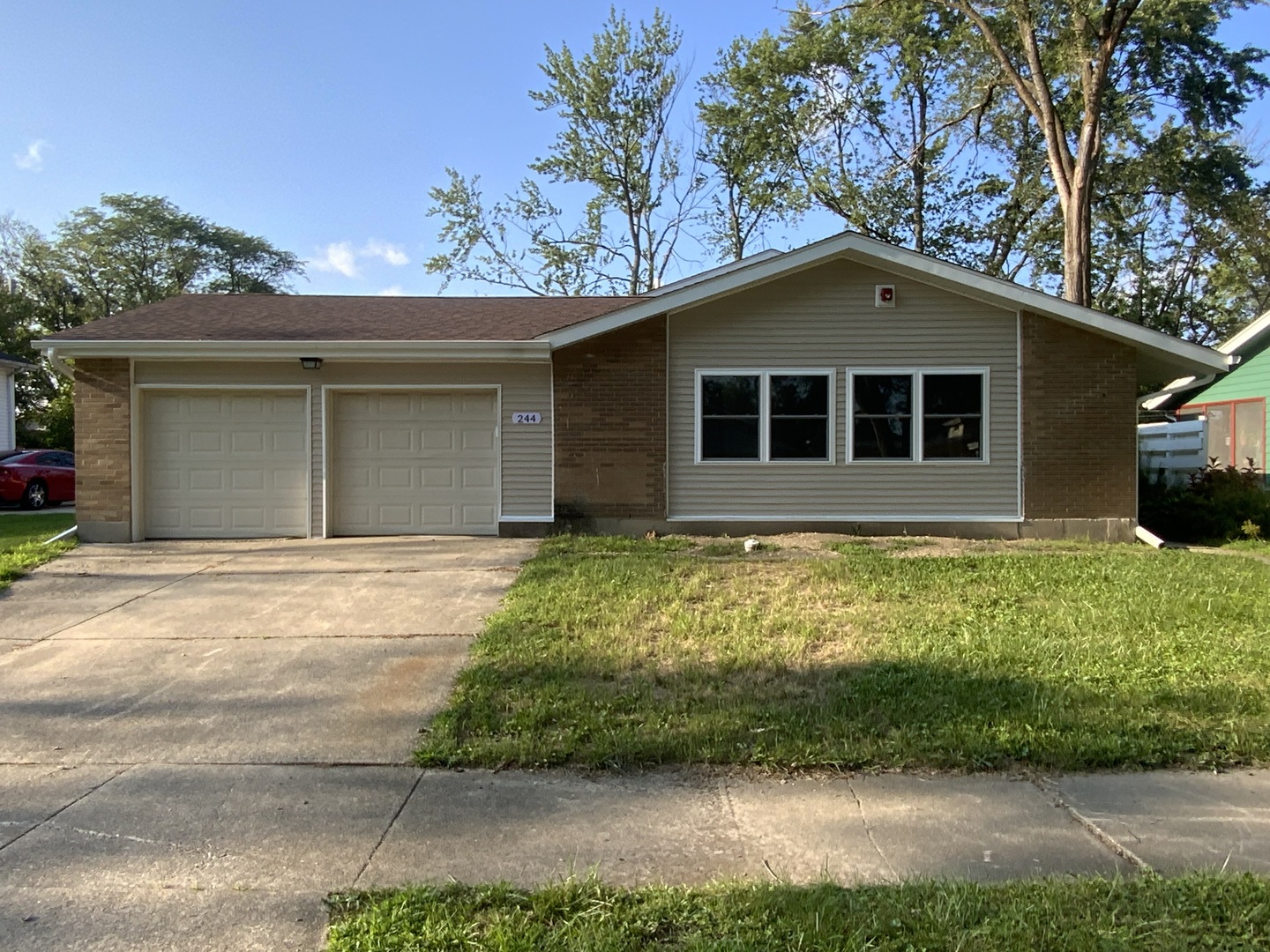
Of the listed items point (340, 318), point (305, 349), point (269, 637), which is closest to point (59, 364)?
point (305, 349)

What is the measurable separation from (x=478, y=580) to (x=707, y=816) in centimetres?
552

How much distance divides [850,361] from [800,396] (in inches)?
32.9

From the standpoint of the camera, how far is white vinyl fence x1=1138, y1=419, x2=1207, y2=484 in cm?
1803

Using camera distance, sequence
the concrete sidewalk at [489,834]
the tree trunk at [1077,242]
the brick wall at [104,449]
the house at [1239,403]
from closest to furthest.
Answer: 1. the concrete sidewalk at [489,834]
2. the brick wall at [104,449]
3. the house at [1239,403]
4. the tree trunk at [1077,242]

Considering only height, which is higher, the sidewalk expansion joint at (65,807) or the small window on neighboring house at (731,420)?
the small window on neighboring house at (731,420)

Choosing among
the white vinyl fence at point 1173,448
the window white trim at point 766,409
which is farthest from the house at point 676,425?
the white vinyl fence at point 1173,448

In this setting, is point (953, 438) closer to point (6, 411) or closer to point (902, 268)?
point (902, 268)

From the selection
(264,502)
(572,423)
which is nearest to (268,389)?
(264,502)

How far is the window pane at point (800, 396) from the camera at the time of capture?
12.2 meters

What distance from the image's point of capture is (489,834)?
391 centimetres

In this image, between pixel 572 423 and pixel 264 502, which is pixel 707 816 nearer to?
pixel 572 423

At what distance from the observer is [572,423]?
12.2 metres

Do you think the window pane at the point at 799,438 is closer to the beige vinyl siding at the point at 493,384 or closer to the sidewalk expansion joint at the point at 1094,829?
the beige vinyl siding at the point at 493,384

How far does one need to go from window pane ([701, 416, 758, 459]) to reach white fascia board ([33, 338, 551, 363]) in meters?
2.48
